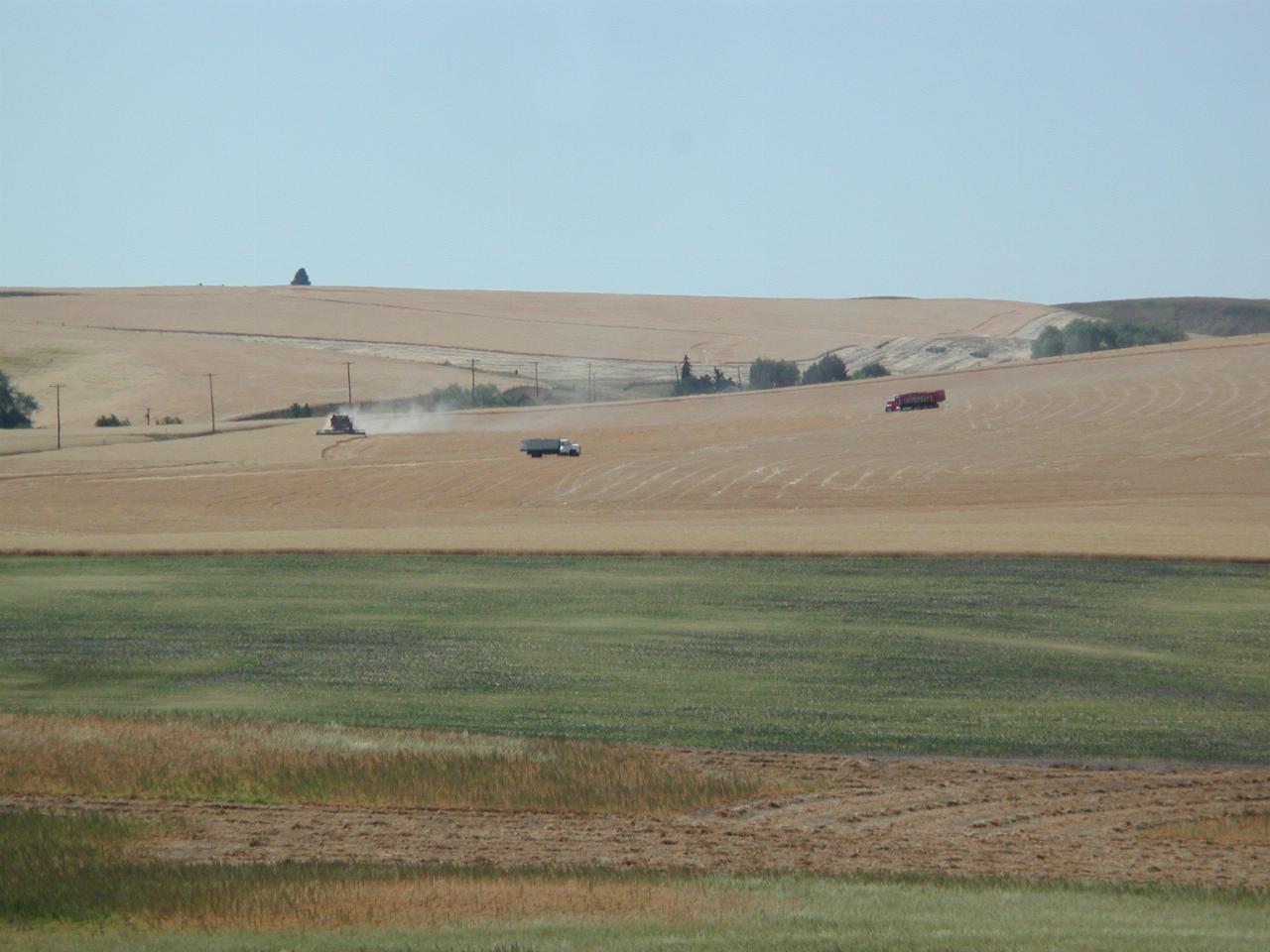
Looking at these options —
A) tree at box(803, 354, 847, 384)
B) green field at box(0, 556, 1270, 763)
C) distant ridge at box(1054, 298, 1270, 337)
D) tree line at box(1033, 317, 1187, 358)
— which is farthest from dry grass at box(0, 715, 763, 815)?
distant ridge at box(1054, 298, 1270, 337)

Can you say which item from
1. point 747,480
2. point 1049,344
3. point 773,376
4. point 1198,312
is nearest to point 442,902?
point 747,480

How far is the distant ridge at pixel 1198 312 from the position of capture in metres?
186

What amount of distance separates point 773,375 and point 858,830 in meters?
110

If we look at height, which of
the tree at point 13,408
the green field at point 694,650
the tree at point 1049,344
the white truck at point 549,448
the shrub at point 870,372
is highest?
the tree at point 1049,344

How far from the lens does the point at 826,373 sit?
413ft

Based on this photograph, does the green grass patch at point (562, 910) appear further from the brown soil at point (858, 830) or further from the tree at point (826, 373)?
the tree at point (826, 373)

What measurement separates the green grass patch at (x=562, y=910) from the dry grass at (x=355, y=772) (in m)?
3.42

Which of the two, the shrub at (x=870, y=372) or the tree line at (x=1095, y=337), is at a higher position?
the tree line at (x=1095, y=337)

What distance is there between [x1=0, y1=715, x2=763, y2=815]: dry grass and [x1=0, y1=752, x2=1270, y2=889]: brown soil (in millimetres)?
484

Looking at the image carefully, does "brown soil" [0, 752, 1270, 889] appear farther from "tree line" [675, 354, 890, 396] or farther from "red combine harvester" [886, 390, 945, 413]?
"tree line" [675, 354, 890, 396]

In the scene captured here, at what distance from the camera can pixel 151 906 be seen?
12070mm

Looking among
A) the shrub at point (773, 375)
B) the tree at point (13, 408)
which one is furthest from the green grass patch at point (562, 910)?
the shrub at point (773, 375)

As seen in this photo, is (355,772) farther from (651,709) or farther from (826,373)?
(826,373)

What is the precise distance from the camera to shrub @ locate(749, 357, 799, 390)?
124562 millimetres
